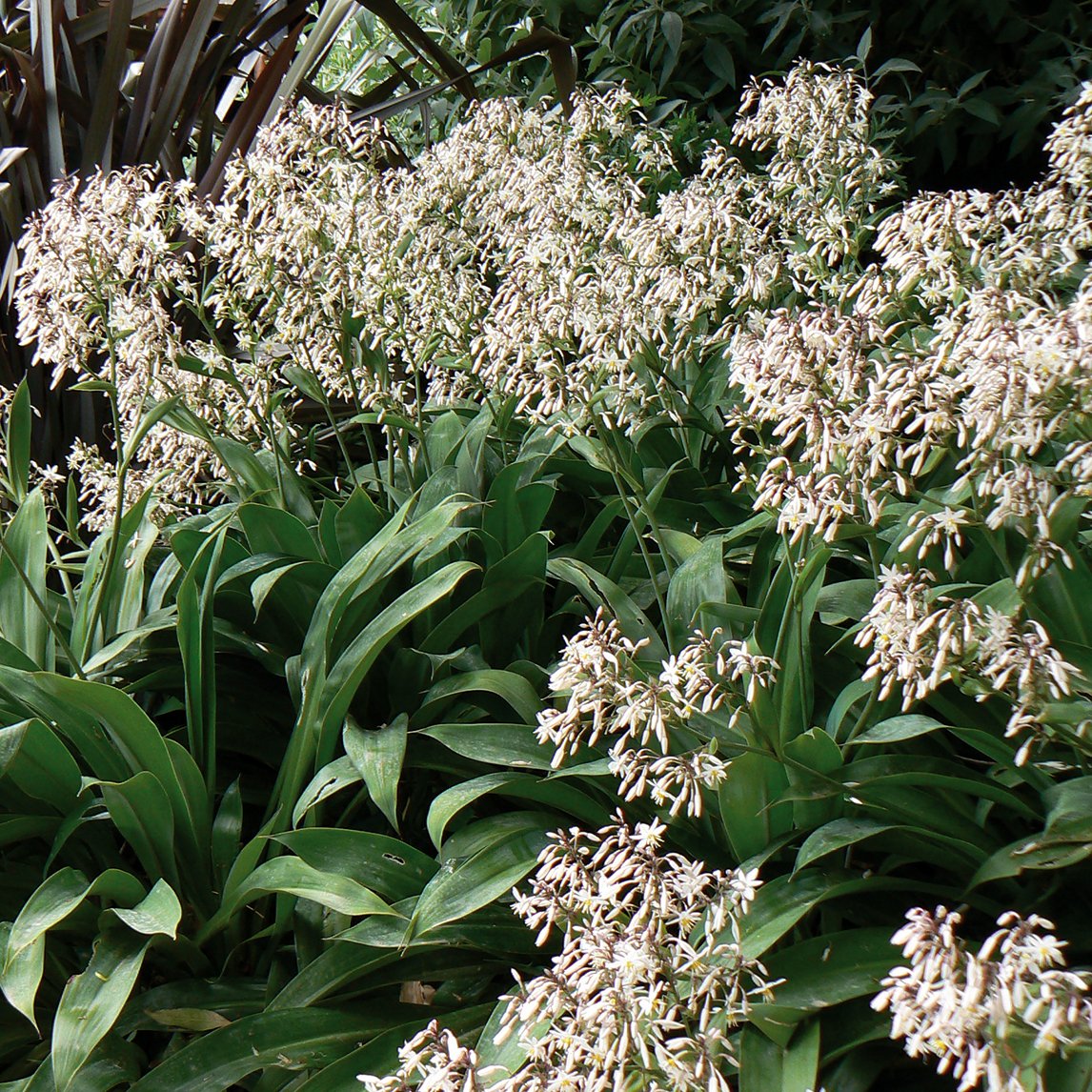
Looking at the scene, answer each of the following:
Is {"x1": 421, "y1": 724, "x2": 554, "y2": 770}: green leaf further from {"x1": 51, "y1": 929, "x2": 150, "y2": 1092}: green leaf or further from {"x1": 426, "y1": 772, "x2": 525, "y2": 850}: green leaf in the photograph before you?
{"x1": 51, "y1": 929, "x2": 150, "y2": 1092}: green leaf

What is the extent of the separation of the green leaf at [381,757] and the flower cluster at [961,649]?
0.94 m

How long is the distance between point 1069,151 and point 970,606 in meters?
1.08

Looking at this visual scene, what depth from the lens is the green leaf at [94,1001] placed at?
1.83 metres

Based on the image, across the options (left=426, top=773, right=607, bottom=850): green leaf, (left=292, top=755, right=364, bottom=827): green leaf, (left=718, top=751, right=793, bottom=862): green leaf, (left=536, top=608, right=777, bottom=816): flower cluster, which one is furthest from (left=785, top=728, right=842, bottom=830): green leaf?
(left=292, top=755, right=364, bottom=827): green leaf

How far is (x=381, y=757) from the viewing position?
84.7 inches

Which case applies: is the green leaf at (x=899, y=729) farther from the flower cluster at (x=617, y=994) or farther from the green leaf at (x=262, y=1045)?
the green leaf at (x=262, y=1045)

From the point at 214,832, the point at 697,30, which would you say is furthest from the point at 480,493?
the point at 697,30

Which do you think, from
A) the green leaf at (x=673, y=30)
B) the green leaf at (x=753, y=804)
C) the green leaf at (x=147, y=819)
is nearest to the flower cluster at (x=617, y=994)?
the green leaf at (x=753, y=804)

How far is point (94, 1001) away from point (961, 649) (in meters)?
1.50

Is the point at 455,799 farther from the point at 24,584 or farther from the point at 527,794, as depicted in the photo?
the point at 24,584

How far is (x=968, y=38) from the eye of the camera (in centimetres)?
545

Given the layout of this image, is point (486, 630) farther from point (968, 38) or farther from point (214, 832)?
point (968, 38)

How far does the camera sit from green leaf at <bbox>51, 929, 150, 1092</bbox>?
1.83 meters

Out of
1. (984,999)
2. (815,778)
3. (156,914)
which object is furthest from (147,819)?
(984,999)
